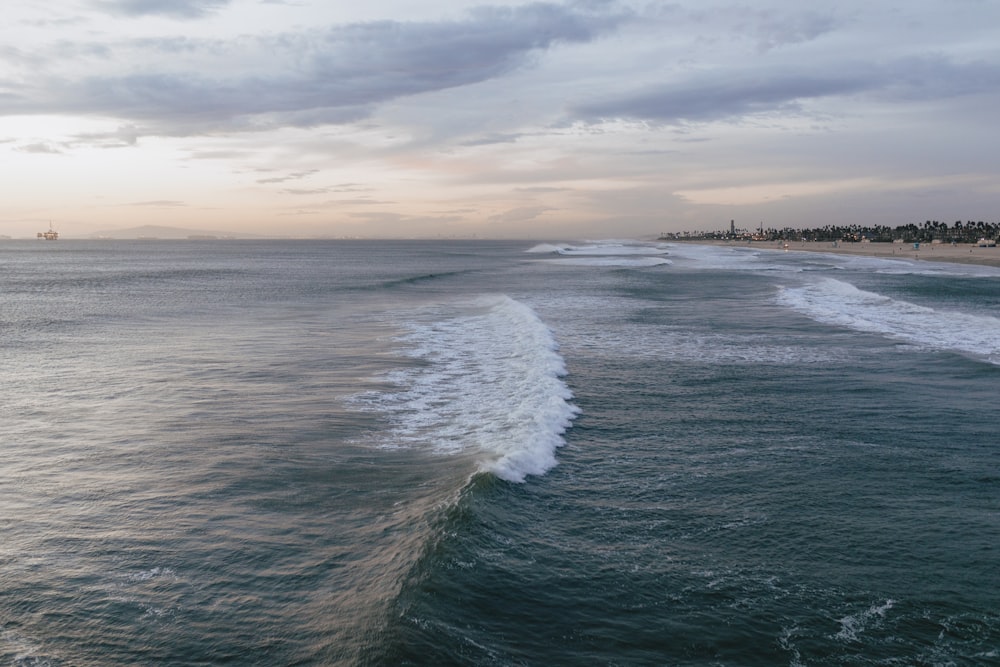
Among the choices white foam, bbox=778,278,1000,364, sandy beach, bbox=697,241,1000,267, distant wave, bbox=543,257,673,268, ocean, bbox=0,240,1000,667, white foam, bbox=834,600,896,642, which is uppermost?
sandy beach, bbox=697,241,1000,267

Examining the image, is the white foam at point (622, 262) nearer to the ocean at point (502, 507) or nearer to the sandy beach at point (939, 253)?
the sandy beach at point (939, 253)

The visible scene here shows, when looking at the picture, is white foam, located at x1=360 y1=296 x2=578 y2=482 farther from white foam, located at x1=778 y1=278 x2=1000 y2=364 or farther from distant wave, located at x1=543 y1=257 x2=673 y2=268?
distant wave, located at x1=543 y1=257 x2=673 y2=268

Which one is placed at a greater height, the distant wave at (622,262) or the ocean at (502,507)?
the distant wave at (622,262)

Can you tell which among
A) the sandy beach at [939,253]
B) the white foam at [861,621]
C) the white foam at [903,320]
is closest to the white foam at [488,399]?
the white foam at [861,621]

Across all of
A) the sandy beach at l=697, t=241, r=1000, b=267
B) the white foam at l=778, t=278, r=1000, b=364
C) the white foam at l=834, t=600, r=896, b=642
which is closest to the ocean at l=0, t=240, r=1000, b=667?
the white foam at l=834, t=600, r=896, b=642

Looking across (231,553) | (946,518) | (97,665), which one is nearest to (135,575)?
(231,553)

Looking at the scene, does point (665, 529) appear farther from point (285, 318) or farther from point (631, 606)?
point (285, 318)
